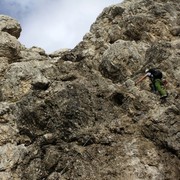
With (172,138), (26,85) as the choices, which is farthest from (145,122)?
(26,85)

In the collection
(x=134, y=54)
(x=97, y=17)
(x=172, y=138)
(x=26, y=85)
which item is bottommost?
(x=172, y=138)

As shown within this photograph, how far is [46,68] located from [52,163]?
1057cm

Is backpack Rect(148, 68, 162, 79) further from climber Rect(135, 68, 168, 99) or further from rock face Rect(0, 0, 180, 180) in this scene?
rock face Rect(0, 0, 180, 180)

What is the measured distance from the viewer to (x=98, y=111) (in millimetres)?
→ 26438

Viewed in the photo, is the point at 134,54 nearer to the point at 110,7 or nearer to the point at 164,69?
the point at 164,69

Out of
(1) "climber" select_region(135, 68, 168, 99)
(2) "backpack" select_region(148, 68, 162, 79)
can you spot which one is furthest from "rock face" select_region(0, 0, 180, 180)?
(2) "backpack" select_region(148, 68, 162, 79)

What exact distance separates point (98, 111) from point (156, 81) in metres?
4.81

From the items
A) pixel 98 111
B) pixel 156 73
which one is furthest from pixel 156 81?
pixel 98 111

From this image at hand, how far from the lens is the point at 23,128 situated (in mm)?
27359

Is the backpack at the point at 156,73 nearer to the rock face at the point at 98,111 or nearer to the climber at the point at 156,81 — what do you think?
the climber at the point at 156,81

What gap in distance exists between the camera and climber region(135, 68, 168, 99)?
85.4 feet

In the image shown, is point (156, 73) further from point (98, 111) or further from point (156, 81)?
point (98, 111)

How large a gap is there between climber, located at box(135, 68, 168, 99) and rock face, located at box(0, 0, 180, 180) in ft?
2.08

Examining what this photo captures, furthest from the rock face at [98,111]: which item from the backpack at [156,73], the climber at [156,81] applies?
the backpack at [156,73]
